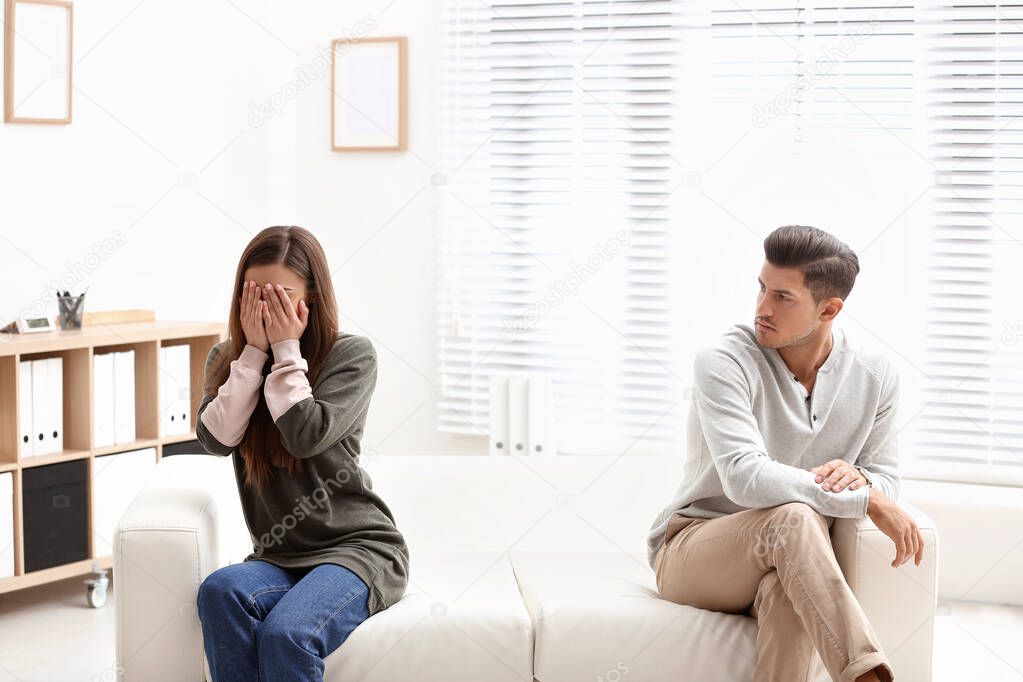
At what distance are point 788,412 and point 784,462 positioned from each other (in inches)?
4.4

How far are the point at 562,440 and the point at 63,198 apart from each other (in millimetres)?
1852

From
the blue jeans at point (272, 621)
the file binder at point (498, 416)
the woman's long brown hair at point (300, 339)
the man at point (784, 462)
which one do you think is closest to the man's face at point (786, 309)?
the man at point (784, 462)

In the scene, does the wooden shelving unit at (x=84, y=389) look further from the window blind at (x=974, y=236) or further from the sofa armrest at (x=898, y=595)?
the window blind at (x=974, y=236)

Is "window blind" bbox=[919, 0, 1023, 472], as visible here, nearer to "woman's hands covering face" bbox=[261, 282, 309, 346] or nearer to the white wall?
the white wall

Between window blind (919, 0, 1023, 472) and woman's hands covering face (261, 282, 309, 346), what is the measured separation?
219cm

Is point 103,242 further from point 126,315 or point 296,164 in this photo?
Result: point 296,164

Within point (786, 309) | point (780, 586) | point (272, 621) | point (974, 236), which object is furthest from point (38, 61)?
point (974, 236)

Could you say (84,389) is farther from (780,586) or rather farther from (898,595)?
(898,595)

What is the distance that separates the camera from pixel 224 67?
3.88 metres

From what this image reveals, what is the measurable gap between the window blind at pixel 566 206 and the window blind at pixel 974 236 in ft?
2.78

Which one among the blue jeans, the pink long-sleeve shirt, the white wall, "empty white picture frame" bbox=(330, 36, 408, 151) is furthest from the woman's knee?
"empty white picture frame" bbox=(330, 36, 408, 151)

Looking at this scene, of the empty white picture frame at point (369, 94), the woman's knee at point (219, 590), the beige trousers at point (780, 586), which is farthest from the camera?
the empty white picture frame at point (369, 94)

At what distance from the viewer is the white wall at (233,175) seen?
11.4ft

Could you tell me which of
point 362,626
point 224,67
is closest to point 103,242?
point 224,67
